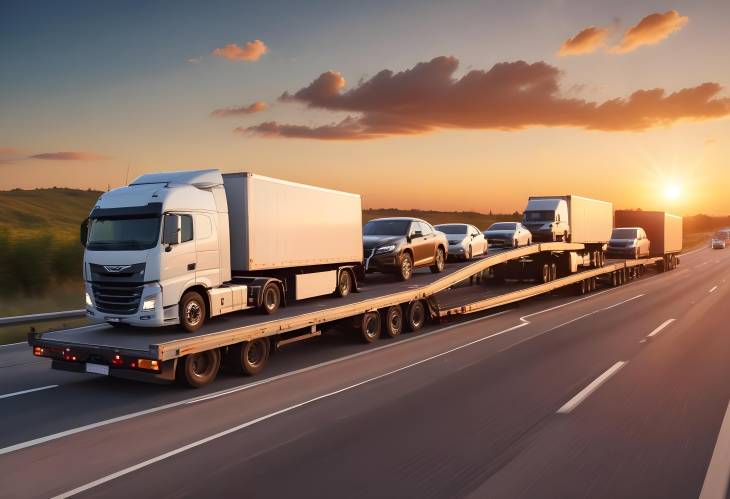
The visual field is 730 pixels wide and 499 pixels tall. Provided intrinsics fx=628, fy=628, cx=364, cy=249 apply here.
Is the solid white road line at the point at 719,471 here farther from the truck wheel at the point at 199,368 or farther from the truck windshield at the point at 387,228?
the truck windshield at the point at 387,228

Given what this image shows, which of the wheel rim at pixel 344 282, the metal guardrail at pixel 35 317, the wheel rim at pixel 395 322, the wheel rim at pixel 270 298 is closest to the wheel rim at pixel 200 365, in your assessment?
the wheel rim at pixel 270 298

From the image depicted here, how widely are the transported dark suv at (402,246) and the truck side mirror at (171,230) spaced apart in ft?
24.6

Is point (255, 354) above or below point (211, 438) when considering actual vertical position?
above

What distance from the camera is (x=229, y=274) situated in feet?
37.9

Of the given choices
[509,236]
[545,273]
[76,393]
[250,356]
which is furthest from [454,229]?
[76,393]

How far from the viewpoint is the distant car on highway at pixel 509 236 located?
24.5 metres

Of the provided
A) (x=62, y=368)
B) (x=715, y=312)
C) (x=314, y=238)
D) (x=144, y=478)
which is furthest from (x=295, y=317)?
(x=715, y=312)

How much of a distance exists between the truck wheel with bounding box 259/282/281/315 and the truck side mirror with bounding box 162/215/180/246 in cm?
226

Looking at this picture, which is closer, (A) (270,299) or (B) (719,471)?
(B) (719,471)

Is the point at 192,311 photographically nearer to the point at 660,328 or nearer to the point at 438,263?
the point at 438,263

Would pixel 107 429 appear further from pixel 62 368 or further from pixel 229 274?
pixel 229 274

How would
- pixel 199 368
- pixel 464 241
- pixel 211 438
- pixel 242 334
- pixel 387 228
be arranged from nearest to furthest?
pixel 211 438 < pixel 199 368 < pixel 242 334 < pixel 387 228 < pixel 464 241

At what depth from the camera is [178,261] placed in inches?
404

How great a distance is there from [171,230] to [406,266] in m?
8.80
